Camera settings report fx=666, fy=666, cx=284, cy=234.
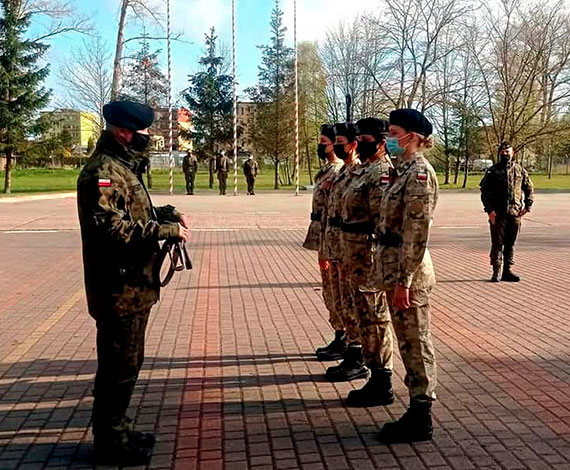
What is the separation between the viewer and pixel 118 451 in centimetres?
378

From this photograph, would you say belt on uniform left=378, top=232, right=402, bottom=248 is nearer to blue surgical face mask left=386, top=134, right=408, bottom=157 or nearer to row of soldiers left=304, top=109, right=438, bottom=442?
row of soldiers left=304, top=109, right=438, bottom=442

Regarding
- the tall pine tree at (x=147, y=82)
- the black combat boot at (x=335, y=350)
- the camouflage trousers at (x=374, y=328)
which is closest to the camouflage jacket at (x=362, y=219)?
the camouflage trousers at (x=374, y=328)

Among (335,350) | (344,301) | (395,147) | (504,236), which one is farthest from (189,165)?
(395,147)

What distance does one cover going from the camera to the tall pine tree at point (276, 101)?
4366 centimetres

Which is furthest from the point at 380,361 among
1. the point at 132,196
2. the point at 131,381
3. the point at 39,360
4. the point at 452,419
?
the point at 39,360

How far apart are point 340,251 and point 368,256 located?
1.14ft

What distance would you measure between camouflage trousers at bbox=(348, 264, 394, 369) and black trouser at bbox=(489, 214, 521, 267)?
5472 mm

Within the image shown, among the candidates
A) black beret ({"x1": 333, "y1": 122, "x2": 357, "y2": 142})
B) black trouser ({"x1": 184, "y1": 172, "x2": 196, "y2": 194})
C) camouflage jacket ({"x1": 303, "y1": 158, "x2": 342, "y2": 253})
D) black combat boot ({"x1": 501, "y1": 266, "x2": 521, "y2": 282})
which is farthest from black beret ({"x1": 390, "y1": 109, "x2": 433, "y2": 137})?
black trouser ({"x1": 184, "y1": 172, "x2": 196, "y2": 194})

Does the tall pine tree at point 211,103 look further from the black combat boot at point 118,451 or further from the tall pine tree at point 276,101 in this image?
the black combat boot at point 118,451

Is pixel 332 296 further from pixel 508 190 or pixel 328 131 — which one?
pixel 508 190

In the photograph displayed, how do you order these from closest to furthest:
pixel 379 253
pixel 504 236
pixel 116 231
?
pixel 116 231 → pixel 379 253 → pixel 504 236

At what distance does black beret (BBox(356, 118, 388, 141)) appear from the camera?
15.6ft

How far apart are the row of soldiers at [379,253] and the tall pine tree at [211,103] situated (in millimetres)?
41971

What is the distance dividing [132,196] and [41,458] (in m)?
1.68
